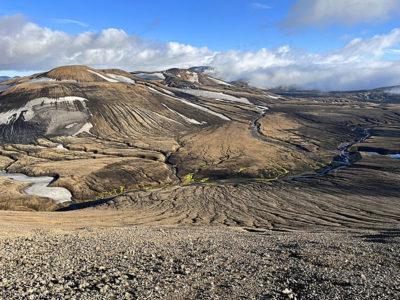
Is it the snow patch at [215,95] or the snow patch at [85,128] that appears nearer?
the snow patch at [85,128]

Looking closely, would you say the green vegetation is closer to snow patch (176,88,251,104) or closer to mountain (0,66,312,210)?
mountain (0,66,312,210)

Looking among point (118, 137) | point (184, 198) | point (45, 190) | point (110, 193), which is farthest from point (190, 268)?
point (118, 137)

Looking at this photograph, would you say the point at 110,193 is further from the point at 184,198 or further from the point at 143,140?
the point at 143,140

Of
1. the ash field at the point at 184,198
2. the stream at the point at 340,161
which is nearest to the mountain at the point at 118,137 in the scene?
the ash field at the point at 184,198

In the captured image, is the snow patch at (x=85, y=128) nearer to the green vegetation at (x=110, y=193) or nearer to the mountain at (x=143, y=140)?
the mountain at (x=143, y=140)

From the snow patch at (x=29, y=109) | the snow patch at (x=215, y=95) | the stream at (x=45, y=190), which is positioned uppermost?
the snow patch at (x=215, y=95)

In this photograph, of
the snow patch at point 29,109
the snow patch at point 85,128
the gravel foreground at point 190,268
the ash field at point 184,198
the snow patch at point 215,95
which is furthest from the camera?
the snow patch at point 215,95
